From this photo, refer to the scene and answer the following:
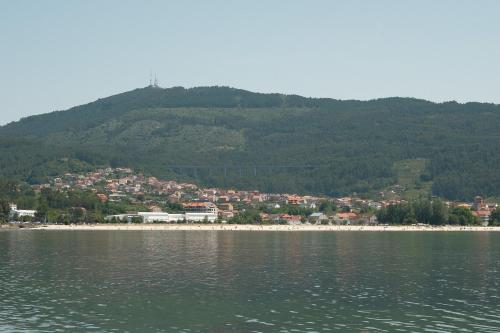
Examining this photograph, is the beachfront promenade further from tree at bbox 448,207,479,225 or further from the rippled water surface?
the rippled water surface

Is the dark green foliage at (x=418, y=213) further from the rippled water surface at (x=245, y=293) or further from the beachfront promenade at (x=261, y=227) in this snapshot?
the rippled water surface at (x=245, y=293)

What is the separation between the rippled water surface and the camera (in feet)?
126

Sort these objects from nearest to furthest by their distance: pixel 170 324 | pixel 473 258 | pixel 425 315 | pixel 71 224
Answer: pixel 170 324 → pixel 425 315 → pixel 473 258 → pixel 71 224

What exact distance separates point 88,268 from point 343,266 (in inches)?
901

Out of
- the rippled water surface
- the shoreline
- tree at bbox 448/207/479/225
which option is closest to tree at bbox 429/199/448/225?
tree at bbox 448/207/479/225

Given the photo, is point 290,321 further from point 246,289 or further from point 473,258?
point 473,258

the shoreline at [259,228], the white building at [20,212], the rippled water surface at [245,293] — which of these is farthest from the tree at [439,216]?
the rippled water surface at [245,293]

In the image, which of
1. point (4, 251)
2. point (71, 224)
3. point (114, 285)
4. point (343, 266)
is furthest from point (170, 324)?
point (71, 224)

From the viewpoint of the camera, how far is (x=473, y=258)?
266 ft

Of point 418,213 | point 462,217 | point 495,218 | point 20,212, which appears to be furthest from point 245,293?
point 495,218

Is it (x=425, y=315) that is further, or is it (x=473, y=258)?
(x=473, y=258)

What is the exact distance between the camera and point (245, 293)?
48.6m

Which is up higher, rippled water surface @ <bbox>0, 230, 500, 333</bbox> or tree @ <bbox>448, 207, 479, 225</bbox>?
tree @ <bbox>448, 207, 479, 225</bbox>

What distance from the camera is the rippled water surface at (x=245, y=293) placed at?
38.5m
